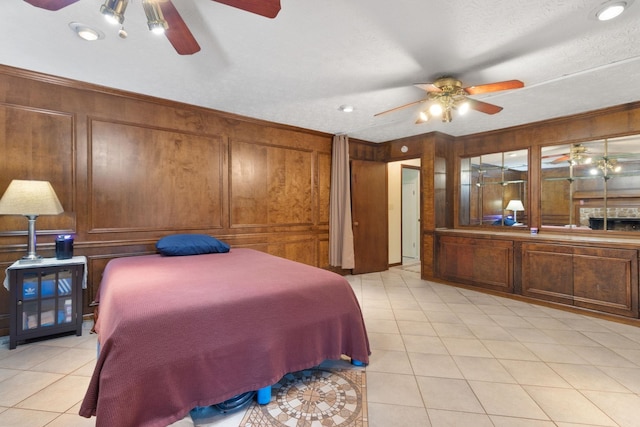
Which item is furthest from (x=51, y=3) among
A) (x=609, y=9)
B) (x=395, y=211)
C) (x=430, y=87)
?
(x=395, y=211)

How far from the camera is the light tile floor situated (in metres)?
1.66

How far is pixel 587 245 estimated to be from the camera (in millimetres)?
3221

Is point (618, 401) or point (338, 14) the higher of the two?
point (338, 14)

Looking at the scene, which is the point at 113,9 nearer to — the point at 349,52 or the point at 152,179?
the point at 349,52

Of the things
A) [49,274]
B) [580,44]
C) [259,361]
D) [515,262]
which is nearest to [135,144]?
[49,274]

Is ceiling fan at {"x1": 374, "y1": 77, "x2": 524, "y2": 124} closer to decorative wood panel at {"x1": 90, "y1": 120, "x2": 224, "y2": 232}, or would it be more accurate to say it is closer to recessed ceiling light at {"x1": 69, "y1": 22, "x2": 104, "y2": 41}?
recessed ceiling light at {"x1": 69, "y1": 22, "x2": 104, "y2": 41}

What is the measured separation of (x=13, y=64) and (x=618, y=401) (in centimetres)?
508

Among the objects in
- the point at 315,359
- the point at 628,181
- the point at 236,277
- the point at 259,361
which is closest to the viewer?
the point at 259,361

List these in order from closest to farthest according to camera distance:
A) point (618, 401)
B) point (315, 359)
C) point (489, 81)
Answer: point (618, 401), point (315, 359), point (489, 81)

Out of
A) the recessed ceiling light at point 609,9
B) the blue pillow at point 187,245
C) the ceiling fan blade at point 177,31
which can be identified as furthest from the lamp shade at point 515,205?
the ceiling fan blade at point 177,31

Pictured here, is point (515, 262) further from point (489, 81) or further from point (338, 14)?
point (338, 14)

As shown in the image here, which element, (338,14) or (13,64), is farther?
(13,64)

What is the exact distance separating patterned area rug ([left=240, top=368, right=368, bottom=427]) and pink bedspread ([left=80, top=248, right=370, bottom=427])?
6.4 inches

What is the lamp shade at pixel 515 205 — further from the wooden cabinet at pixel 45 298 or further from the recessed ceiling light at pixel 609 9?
the wooden cabinet at pixel 45 298
